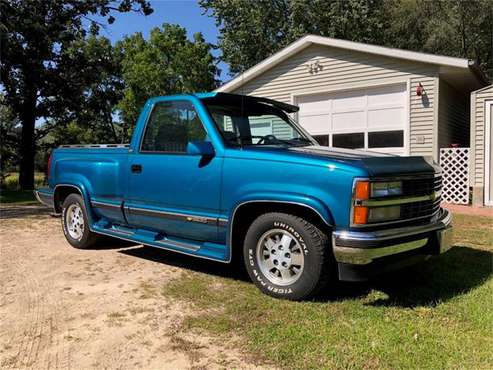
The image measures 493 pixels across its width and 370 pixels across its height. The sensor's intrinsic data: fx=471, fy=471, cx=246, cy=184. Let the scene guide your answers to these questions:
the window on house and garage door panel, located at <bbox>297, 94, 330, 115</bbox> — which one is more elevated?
garage door panel, located at <bbox>297, 94, 330, 115</bbox>

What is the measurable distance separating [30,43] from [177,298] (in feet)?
61.1

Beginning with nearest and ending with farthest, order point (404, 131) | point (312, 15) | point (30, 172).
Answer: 1. point (404, 131)
2. point (30, 172)
3. point (312, 15)

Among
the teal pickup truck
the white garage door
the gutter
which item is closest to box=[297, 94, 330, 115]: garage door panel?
the white garage door

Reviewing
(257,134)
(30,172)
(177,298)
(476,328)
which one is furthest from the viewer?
(30,172)

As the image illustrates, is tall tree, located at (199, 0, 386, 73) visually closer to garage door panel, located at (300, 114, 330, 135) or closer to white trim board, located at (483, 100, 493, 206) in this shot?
garage door panel, located at (300, 114, 330, 135)

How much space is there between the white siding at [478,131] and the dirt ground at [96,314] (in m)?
8.88

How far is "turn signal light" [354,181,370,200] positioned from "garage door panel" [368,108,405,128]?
9645 millimetres

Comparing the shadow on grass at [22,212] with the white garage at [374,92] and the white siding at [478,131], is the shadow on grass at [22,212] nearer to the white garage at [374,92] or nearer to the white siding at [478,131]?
the white garage at [374,92]

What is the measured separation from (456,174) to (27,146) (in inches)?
718

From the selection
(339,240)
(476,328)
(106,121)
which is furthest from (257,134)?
(106,121)

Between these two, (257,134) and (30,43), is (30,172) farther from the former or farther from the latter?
(257,134)

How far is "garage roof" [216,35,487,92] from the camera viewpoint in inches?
464

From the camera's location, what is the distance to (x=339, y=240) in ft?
12.7

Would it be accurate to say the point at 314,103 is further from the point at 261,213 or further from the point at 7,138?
the point at 7,138
